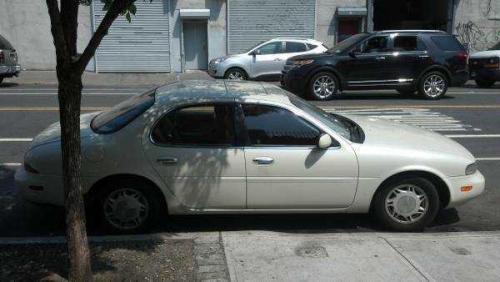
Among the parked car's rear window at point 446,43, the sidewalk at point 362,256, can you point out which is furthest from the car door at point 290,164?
the parked car's rear window at point 446,43

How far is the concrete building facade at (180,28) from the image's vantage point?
938 inches

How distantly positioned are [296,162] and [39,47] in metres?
21.2

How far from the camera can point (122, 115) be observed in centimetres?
568

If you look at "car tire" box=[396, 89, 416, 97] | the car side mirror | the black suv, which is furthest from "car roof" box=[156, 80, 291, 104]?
"car tire" box=[396, 89, 416, 97]

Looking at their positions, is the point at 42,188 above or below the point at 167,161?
below

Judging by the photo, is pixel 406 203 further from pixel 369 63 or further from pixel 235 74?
pixel 235 74

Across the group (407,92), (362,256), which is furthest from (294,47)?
(362,256)

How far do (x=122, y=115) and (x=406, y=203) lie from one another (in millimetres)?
2871

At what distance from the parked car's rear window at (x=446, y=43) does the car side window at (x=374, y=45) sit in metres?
1.38

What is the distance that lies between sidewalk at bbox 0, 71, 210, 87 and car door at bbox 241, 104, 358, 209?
15.4 m

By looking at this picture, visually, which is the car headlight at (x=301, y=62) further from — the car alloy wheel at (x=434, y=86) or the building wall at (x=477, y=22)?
the building wall at (x=477, y=22)

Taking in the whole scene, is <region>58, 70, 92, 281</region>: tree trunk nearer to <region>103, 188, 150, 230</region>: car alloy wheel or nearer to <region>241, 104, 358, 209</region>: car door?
<region>103, 188, 150, 230</region>: car alloy wheel

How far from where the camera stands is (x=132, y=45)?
79.0 feet

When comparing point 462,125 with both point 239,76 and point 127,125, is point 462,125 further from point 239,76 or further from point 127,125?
point 239,76
